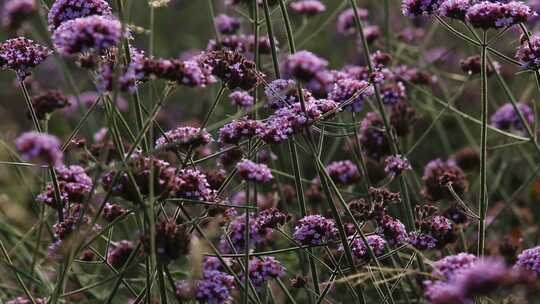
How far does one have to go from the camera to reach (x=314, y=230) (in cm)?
279

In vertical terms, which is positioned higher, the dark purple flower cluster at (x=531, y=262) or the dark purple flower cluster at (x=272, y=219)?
the dark purple flower cluster at (x=272, y=219)

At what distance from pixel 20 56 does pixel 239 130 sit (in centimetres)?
82

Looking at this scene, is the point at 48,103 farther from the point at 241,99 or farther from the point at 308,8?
the point at 308,8

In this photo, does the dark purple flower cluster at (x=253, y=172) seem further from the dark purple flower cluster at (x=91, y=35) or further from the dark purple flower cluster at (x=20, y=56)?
the dark purple flower cluster at (x=20, y=56)

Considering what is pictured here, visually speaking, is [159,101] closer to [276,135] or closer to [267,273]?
[276,135]

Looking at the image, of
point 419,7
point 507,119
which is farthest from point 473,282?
point 507,119

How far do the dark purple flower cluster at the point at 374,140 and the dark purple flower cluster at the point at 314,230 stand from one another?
1.25m

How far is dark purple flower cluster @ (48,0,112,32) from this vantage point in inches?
107

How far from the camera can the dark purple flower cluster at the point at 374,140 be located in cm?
A: 400

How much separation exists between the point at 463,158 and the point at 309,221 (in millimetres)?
2074

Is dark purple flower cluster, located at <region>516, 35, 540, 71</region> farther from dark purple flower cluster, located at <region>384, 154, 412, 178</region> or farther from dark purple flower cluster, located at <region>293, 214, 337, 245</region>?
A: dark purple flower cluster, located at <region>293, 214, 337, 245</region>

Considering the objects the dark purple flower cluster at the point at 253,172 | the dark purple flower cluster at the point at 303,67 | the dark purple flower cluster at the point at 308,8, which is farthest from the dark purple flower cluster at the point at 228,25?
the dark purple flower cluster at the point at 303,67

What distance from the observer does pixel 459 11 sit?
9.46ft

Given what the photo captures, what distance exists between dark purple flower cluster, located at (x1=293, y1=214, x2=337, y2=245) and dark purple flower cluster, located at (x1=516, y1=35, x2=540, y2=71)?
95 centimetres
